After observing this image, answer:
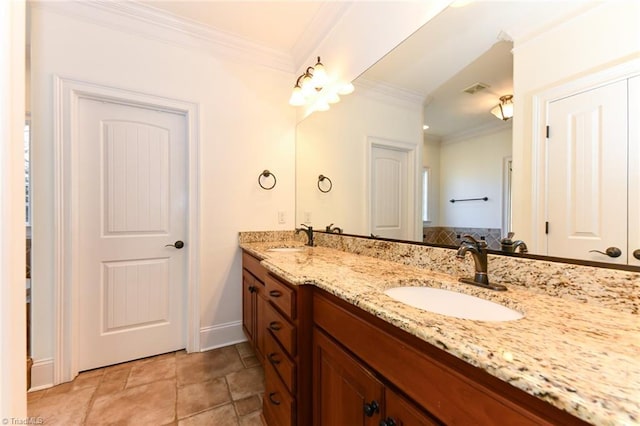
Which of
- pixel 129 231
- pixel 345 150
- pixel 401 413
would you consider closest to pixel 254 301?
pixel 129 231

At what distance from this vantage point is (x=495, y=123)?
1032 millimetres


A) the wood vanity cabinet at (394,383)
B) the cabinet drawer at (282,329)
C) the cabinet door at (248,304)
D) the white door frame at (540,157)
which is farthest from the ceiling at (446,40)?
the cabinet door at (248,304)

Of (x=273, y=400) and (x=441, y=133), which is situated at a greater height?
(x=441, y=133)

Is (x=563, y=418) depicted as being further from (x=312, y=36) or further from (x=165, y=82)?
(x=165, y=82)

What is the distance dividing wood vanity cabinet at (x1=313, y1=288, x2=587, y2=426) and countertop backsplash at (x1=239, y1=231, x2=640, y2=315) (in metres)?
0.54

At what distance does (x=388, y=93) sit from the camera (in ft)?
5.23

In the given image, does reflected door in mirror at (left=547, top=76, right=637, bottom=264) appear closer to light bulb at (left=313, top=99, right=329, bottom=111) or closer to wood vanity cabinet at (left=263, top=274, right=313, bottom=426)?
wood vanity cabinet at (left=263, top=274, right=313, bottom=426)

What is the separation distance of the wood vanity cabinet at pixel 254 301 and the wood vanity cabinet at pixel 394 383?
0.69 meters

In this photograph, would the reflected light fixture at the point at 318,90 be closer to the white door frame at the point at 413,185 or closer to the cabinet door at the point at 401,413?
the white door frame at the point at 413,185

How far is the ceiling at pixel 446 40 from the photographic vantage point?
38.3 inches

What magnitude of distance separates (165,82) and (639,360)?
268 cm

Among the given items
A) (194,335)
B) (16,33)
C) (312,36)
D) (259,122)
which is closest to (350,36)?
(312,36)

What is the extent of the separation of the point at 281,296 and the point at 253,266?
2.58ft

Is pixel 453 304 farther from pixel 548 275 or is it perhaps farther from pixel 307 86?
pixel 307 86
